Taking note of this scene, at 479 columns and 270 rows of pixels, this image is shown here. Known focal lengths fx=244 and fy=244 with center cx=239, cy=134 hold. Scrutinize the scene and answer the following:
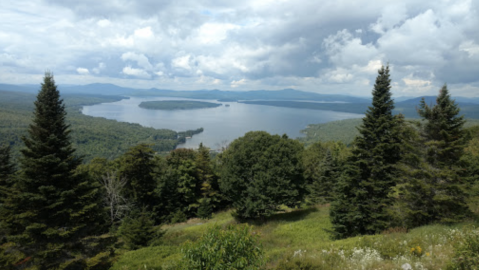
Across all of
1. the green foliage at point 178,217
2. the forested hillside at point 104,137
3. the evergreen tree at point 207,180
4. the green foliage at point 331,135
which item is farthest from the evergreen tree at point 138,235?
the forested hillside at point 104,137

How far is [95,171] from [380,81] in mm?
30371

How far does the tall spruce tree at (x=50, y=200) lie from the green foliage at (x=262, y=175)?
9537 millimetres

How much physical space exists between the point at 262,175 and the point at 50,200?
12.8 metres

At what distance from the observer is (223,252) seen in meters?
4.69

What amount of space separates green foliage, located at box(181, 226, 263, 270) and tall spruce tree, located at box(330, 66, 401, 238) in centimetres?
944

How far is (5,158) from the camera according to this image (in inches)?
894

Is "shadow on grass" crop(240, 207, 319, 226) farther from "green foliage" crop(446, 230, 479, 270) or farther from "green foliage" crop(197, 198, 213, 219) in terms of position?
"green foliage" crop(446, 230, 479, 270)

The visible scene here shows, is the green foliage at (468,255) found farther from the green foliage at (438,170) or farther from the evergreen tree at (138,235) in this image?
the evergreen tree at (138,235)

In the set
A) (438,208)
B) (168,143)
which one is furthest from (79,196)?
(168,143)

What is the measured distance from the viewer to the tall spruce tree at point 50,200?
11961 mm

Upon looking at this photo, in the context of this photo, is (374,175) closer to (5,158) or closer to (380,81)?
(380,81)

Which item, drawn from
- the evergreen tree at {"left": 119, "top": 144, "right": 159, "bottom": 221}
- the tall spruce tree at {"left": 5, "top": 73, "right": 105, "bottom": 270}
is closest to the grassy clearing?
the tall spruce tree at {"left": 5, "top": 73, "right": 105, "bottom": 270}

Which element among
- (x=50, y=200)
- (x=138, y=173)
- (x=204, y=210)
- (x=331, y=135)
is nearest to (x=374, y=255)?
(x=50, y=200)

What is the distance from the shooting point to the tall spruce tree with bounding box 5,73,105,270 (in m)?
12.0
